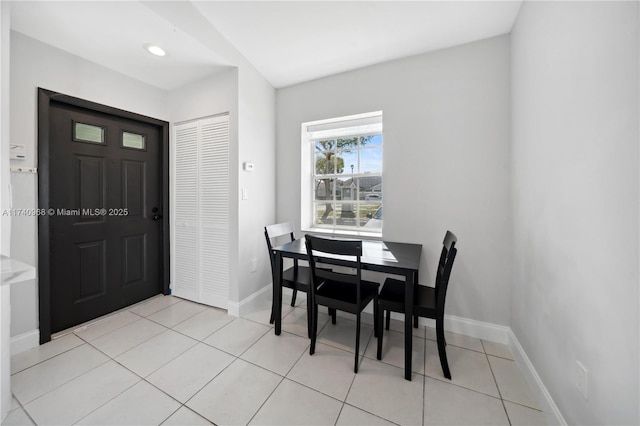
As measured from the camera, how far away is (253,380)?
156cm

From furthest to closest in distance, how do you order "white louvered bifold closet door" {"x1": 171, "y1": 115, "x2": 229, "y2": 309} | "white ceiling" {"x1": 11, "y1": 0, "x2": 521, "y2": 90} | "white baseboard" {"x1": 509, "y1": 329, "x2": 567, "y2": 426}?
1. "white louvered bifold closet door" {"x1": 171, "y1": 115, "x2": 229, "y2": 309}
2. "white ceiling" {"x1": 11, "y1": 0, "x2": 521, "y2": 90}
3. "white baseboard" {"x1": 509, "y1": 329, "x2": 567, "y2": 426}

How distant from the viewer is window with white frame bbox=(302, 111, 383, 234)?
2643 millimetres

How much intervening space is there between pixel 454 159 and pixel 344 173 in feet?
3.87

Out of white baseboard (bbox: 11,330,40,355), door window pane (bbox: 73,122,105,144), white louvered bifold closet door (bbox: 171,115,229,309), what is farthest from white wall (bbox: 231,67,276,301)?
white baseboard (bbox: 11,330,40,355)

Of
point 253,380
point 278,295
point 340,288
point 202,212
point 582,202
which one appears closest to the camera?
point 582,202

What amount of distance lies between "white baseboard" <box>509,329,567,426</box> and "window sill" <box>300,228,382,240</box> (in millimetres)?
1377

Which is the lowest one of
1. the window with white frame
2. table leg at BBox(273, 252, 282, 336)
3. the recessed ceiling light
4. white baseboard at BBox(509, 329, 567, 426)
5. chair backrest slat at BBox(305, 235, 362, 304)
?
white baseboard at BBox(509, 329, 567, 426)

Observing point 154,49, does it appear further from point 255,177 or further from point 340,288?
point 340,288

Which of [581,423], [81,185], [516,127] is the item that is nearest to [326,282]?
[581,423]

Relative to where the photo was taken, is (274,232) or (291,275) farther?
(274,232)

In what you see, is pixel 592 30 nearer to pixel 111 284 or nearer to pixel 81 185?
pixel 81 185

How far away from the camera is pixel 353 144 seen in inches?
109

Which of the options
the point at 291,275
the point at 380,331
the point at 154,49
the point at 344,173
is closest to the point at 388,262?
the point at 380,331

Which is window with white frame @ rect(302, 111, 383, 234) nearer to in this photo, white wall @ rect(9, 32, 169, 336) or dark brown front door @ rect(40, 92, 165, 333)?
dark brown front door @ rect(40, 92, 165, 333)
